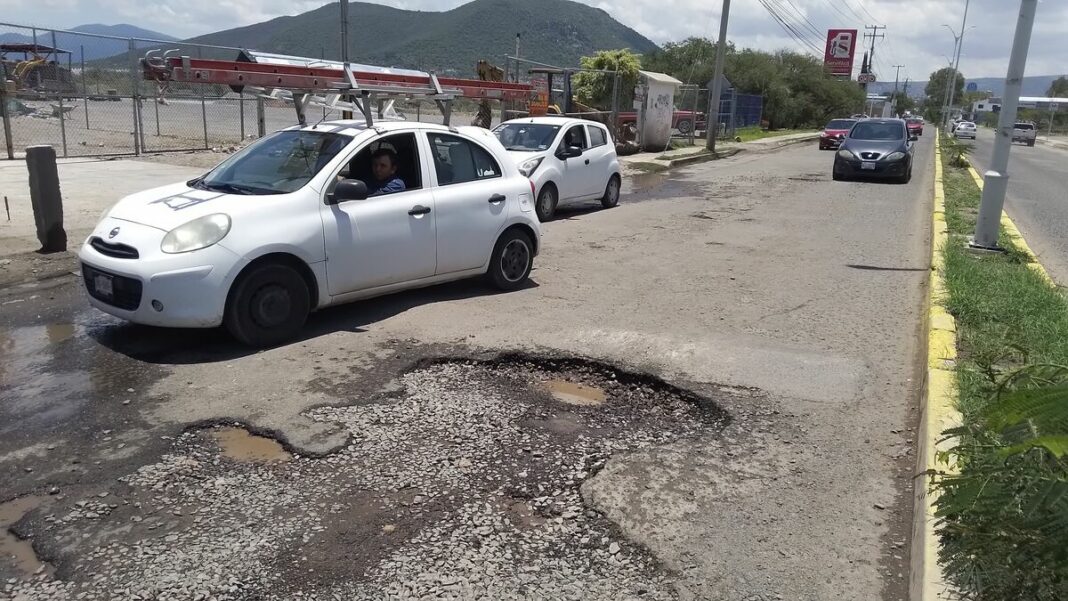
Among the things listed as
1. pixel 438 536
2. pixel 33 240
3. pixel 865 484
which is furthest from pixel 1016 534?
pixel 33 240

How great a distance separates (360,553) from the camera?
3.48 metres

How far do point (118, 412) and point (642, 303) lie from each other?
4.52 m

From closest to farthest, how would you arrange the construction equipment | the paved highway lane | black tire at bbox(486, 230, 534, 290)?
the construction equipment
black tire at bbox(486, 230, 534, 290)
the paved highway lane

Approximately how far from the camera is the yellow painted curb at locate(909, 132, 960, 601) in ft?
10.5

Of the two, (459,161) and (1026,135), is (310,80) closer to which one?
(459,161)

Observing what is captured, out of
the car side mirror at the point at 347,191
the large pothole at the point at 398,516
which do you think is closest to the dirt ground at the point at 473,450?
the large pothole at the point at 398,516

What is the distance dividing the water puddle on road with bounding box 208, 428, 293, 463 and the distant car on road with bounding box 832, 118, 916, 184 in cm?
1889

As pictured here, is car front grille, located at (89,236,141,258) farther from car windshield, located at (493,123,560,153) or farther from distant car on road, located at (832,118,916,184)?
distant car on road, located at (832,118,916,184)

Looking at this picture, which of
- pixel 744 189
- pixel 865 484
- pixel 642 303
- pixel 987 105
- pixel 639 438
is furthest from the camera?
pixel 987 105

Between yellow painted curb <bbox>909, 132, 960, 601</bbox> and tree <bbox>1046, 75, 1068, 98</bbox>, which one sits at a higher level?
tree <bbox>1046, 75, 1068, 98</bbox>

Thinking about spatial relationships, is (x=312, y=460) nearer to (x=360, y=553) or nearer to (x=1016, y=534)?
(x=360, y=553)

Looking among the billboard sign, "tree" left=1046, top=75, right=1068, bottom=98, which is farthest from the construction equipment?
"tree" left=1046, top=75, right=1068, bottom=98

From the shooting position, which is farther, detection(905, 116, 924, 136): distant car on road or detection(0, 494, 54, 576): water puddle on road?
detection(905, 116, 924, 136): distant car on road

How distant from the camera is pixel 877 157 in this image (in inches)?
794
